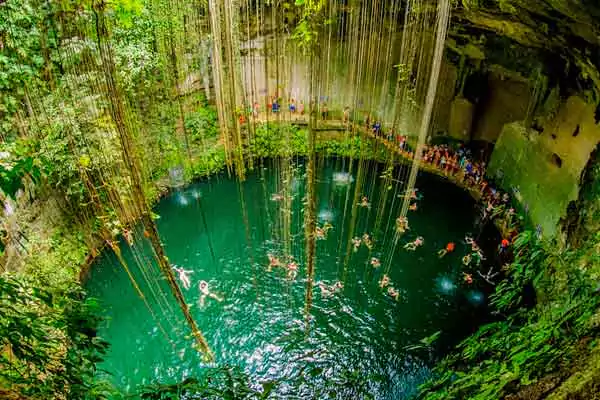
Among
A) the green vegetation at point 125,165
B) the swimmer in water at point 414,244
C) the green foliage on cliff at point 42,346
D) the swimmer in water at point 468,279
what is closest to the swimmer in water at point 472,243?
the swimmer in water at point 468,279

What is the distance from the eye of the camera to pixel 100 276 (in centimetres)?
688

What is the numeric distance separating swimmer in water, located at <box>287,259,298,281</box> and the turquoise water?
0.11 metres

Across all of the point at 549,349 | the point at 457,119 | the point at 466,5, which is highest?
the point at 466,5

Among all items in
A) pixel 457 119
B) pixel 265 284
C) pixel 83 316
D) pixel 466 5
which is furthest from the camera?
pixel 457 119

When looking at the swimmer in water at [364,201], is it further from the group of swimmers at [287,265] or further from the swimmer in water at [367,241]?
the group of swimmers at [287,265]

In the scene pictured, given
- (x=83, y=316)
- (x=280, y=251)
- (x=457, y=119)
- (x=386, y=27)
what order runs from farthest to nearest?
1. (x=457, y=119)
2. (x=386, y=27)
3. (x=280, y=251)
4. (x=83, y=316)

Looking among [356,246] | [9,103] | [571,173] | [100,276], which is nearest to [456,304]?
[356,246]

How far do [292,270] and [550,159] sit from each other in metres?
5.09

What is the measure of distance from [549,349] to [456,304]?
5.47 m

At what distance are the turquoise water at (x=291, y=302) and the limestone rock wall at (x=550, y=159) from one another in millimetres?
1161

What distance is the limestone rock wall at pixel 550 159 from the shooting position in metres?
6.20

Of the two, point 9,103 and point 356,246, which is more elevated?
point 9,103

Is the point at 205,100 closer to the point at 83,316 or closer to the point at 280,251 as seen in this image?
the point at 280,251

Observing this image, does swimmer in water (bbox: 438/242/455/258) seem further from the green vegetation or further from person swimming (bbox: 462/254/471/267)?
the green vegetation
